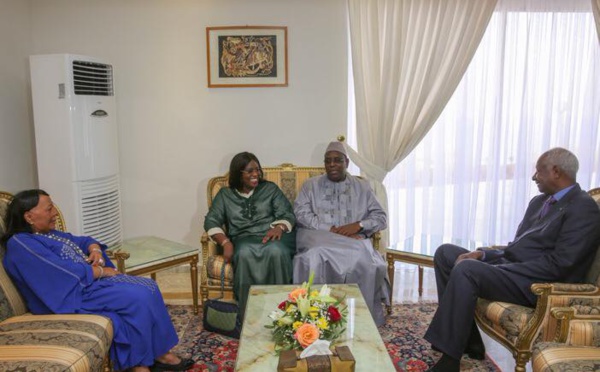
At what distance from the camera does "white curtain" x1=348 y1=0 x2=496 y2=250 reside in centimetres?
392

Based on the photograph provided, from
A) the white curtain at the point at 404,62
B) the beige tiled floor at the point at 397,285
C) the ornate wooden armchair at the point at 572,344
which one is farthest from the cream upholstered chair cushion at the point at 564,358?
the white curtain at the point at 404,62

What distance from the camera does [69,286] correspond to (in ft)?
7.86

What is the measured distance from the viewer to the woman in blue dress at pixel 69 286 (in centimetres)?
238

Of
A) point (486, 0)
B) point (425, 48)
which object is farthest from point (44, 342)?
point (486, 0)

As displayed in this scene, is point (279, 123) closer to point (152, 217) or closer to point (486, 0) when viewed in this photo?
point (152, 217)

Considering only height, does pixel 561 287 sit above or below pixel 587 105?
below

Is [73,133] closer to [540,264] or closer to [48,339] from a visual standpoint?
[48,339]

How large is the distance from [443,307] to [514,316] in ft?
1.17

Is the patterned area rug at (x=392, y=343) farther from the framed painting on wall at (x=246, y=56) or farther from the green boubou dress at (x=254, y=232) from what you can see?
the framed painting on wall at (x=246, y=56)

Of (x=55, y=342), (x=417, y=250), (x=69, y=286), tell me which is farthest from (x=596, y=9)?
(x=55, y=342)

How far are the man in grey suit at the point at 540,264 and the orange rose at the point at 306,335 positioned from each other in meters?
0.94

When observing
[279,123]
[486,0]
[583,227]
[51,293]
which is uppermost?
[486,0]

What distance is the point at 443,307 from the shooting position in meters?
2.62

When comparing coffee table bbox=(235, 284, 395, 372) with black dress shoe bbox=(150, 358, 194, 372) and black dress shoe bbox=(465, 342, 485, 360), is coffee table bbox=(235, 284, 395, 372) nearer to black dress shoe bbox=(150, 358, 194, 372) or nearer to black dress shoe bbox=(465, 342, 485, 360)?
black dress shoe bbox=(150, 358, 194, 372)
